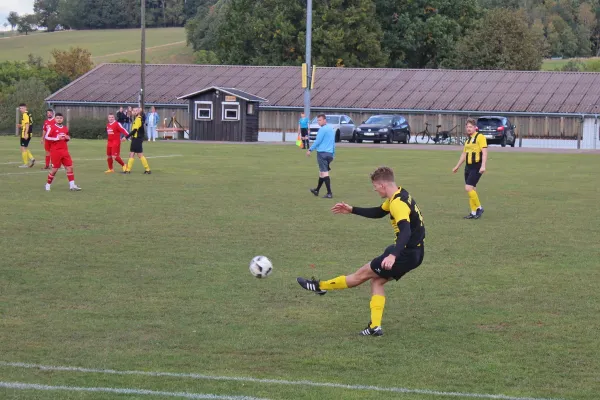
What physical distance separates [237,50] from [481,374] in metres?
77.9

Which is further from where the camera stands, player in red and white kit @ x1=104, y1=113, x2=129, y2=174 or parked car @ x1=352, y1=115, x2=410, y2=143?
parked car @ x1=352, y1=115, x2=410, y2=143

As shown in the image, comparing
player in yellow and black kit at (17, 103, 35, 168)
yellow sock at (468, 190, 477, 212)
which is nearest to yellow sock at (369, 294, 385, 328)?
yellow sock at (468, 190, 477, 212)

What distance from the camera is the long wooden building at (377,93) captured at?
61.6 metres

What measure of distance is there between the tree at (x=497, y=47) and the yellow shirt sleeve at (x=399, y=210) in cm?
7329

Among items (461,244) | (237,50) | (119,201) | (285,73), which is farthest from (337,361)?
(237,50)

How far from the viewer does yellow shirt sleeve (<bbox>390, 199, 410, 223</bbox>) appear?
8586mm

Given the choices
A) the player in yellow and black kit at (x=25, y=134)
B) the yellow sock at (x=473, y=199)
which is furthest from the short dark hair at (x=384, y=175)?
the player in yellow and black kit at (x=25, y=134)

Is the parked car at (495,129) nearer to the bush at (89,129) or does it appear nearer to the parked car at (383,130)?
the parked car at (383,130)

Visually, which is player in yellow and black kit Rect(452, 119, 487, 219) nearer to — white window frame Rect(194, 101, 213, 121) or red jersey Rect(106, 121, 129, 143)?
red jersey Rect(106, 121, 129, 143)

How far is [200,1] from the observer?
149 m

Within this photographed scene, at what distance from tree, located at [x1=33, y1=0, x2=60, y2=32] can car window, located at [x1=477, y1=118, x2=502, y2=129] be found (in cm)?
11350

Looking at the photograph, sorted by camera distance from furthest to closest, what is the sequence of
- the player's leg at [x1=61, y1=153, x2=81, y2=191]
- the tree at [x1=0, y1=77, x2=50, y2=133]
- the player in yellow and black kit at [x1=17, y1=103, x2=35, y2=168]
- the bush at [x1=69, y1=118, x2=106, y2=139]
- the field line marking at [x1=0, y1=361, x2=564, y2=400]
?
the tree at [x1=0, y1=77, x2=50, y2=133] → the bush at [x1=69, y1=118, x2=106, y2=139] → the player in yellow and black kit at [x1=17, y1=103, x2=35, y2=168] → the player's leg at [x1=61, y1=153, x2=81, y2=191] → the field line marking at [x1=0, y1=361, x2=564, y2=400]

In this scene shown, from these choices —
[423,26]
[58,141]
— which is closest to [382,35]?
→ [423,26]

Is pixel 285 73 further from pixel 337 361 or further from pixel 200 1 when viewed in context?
pixel 200 1
